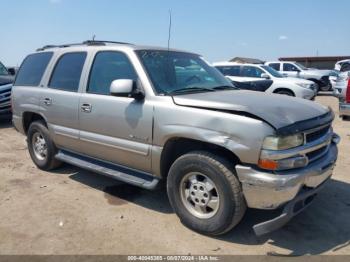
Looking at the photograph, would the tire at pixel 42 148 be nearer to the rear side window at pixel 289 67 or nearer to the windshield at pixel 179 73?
the windshield at pixel 179 73

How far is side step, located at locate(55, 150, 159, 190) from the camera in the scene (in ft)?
13.6

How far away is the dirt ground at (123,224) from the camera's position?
3506mm

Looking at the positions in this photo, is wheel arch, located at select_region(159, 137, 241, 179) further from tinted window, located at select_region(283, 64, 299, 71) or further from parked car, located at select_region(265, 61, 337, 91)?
tinted window, located at select_region(283, 64, 299, 71)

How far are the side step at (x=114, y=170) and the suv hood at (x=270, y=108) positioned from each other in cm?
100

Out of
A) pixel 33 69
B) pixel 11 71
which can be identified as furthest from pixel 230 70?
pixel 33 69

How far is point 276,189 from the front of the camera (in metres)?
3.15

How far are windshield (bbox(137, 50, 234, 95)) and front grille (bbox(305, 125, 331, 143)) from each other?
51.5 inches

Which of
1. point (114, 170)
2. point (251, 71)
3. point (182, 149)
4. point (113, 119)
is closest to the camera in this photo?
point (182, 149)

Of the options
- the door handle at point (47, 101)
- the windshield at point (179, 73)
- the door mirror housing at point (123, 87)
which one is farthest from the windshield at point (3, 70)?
the door mirror housing at point (123, 87)

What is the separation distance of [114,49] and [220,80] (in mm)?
1429

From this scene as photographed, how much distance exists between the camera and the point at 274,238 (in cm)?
367

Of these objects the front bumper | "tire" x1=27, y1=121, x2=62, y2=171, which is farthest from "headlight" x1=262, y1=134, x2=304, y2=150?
the front bumper

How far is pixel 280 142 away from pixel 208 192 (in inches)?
35.1

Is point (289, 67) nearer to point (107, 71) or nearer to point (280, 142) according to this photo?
point (107, 71)
